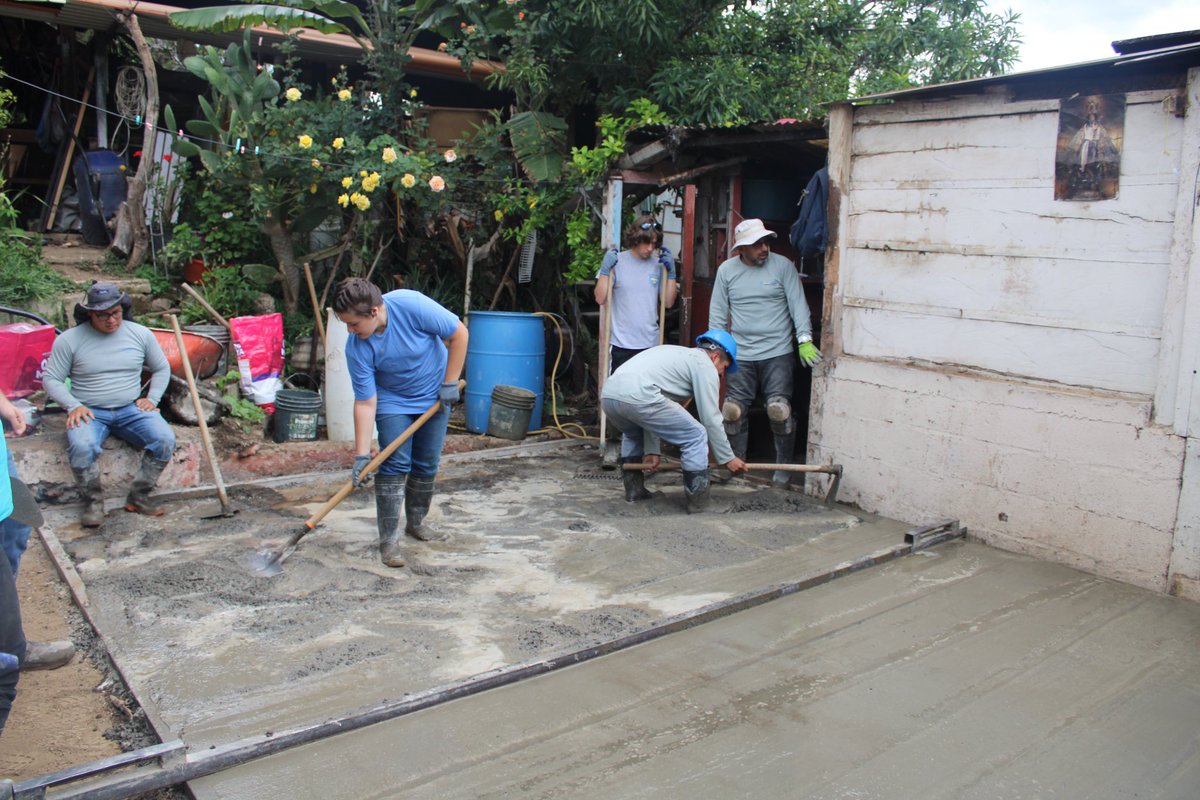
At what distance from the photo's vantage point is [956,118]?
5.88 metres

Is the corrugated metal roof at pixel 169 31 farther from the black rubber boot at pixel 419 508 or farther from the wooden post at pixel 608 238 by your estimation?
the black rubber boot at pixel 419 508

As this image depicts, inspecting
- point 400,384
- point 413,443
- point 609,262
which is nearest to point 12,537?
point 400,384

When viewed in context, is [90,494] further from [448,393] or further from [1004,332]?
[1004,332]

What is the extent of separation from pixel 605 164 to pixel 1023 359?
368 centimetres

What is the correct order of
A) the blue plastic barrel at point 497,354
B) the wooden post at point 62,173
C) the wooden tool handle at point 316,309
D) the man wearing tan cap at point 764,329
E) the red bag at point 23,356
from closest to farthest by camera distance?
1. the red bag at point 23,356
2. the man wearing tan cap at point 764,329
3. the wooden tool handle at point 316,309
4. the blue plastic barrel at point 497,354
5. the wooden post at point 62,173

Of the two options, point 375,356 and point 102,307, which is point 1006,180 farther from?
point 102,307

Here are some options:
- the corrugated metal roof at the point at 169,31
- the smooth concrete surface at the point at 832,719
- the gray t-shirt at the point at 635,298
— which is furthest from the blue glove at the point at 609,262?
the smooth concrete surface at the point at 832,719

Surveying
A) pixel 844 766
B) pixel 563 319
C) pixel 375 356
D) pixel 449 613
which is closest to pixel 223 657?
pixel 449 613

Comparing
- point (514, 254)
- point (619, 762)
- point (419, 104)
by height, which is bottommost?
point (619, 762)

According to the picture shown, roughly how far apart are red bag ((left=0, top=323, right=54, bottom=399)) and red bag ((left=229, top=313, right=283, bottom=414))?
1.38 m

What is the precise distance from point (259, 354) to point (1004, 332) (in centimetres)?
563

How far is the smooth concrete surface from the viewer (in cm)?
321

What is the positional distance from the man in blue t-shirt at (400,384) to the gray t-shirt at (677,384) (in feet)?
4.13

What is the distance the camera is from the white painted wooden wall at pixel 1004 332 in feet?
16.6
